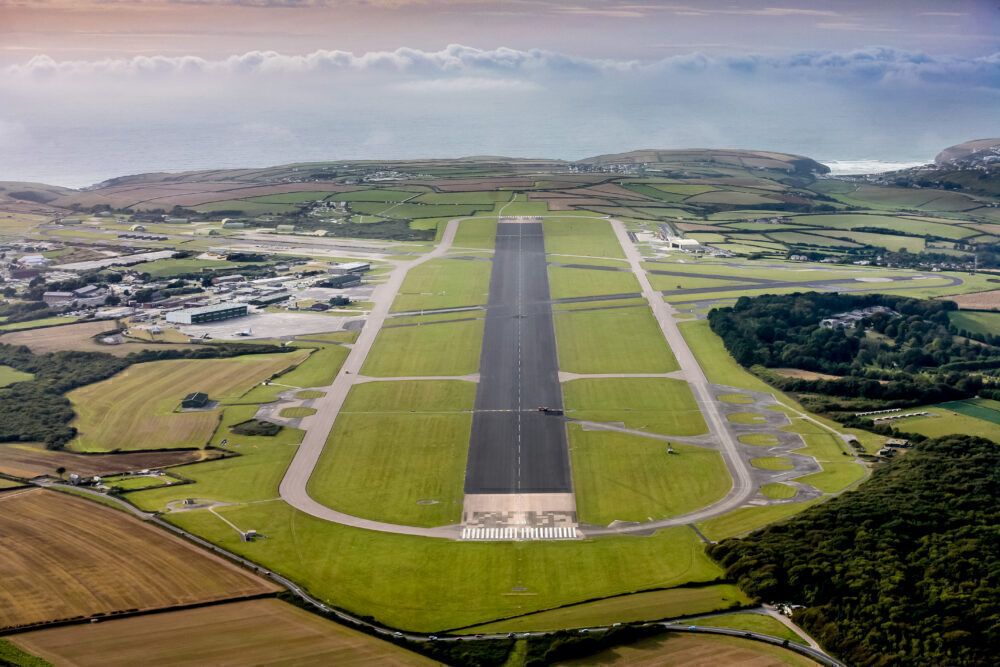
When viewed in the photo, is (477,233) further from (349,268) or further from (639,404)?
(639,404)

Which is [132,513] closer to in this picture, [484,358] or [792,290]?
[484,358]

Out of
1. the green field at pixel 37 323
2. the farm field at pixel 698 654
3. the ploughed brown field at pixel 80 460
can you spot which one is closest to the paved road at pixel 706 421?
the farm field at pixel 698 654

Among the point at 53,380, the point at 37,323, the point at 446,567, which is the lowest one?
the point at 446,567

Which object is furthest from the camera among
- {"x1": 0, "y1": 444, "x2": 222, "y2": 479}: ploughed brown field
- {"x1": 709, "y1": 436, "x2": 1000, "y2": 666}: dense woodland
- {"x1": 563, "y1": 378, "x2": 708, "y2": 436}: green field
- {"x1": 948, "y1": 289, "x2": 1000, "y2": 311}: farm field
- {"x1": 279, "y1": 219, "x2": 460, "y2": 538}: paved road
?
{"x1": 948, "y1": 289, "x2": 1000, "y2": 311}: farm field

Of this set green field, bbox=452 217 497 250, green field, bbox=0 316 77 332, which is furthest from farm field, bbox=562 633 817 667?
green field, bbox=452 217 497 250

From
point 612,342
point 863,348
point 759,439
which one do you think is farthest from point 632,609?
point 863,348

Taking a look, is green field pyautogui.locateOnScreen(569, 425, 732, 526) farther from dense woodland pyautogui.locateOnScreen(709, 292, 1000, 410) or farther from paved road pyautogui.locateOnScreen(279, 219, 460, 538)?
dense woodland pyautogui.locateOnScreen(709, 292, 1000, 410)

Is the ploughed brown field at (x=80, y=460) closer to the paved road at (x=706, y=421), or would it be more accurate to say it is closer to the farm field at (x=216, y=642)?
the farm field at (x=216, y=642)
